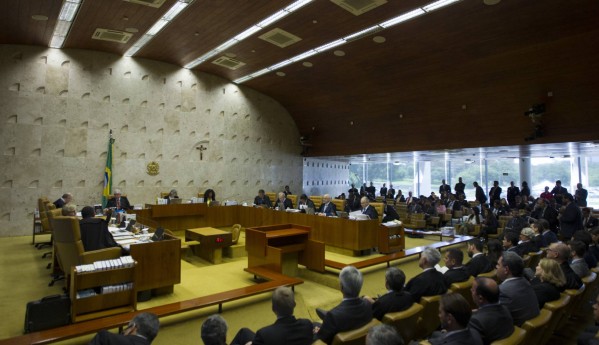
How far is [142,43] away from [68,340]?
8756 millimetres

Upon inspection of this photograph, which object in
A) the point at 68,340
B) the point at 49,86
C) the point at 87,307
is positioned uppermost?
the point at 49,86

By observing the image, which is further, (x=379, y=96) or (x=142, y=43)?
(x=379, y=96)

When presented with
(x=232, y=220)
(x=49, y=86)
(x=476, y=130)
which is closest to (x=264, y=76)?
(x=232, y=220)

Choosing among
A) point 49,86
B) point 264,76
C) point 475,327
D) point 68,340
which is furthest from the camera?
point 264,76

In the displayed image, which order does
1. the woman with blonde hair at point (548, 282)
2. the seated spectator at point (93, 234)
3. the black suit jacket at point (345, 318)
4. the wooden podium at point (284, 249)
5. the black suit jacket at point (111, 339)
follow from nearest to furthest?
1. the black suit jacket at point (111, 339)
2. the black suit jacket at point (345, 318)
3. the woman with blonde hair at point (548, 282)
4. the seated spectator at point (93, 234)
5. the wooden podium at point (284, 249)

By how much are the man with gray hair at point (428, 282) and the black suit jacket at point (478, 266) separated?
89 centimetres

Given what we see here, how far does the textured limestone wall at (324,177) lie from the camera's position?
16109mm

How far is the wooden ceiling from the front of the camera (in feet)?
23.2

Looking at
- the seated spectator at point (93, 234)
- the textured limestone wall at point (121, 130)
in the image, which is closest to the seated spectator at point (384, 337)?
the seated spectator at point (93, 234)

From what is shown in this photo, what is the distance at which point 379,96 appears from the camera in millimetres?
11344

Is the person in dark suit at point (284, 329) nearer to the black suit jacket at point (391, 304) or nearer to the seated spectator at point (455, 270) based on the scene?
the black suit jacket at point (391, 304)

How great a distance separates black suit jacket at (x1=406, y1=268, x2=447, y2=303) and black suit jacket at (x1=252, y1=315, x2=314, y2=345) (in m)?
1.33

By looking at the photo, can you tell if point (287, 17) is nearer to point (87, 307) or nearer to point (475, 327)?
point (87, 307)

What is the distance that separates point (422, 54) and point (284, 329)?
8382 mm
